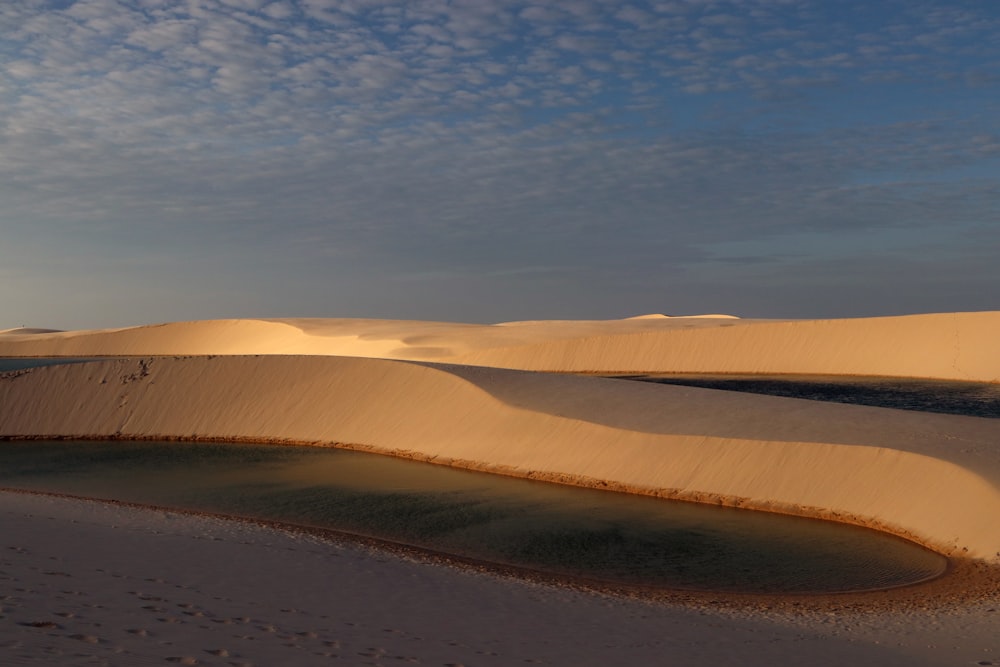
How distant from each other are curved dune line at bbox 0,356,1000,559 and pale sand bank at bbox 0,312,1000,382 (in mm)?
21774

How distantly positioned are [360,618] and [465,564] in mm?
3195

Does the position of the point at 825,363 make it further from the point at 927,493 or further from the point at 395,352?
the point at 927,493

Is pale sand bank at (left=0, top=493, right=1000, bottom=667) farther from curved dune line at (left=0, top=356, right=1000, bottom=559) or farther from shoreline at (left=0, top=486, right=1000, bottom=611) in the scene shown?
curved dune line at (left=0, top=356, right=1000, bottom=559)

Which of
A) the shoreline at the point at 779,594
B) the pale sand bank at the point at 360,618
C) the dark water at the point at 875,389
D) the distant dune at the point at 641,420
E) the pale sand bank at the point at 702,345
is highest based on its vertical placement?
the pale sand bank at the point at 360,618

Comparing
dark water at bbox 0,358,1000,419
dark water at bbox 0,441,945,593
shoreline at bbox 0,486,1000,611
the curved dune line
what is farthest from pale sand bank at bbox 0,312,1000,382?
shoreline at bbox 0,486,1000,611

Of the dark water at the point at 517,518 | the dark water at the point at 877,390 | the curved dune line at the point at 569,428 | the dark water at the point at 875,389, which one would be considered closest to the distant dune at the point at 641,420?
the curved dune line at the point at 569,428

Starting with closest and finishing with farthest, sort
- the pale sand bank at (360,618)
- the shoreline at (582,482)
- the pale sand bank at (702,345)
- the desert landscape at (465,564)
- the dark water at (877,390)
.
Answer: the pale sand bank at (360,618)
the desert landscape at (465,564)
the shoreline at (582,482)
the dark water at (877,390)
the pale sand bank at (702,345)

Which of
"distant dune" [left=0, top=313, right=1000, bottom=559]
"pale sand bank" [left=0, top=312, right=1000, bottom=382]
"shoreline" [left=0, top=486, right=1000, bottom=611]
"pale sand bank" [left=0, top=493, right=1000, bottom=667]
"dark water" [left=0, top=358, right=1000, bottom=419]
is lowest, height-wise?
"pale sand bank" [left=0, top=312, right=1000, bottom=382]

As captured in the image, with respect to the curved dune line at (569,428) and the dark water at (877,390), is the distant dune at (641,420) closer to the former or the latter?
the curved dune line at (569,428)

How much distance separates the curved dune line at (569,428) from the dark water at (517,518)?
625mm

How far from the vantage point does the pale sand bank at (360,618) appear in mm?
4984

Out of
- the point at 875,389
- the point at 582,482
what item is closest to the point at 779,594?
the point at 582,482

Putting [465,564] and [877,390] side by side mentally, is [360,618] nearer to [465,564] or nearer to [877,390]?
[465,564]

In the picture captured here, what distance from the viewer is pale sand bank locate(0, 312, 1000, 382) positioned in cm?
3778
